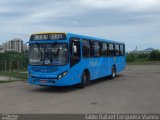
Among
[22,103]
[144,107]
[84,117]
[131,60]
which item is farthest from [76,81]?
[131,60]

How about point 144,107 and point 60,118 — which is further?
point 144,107

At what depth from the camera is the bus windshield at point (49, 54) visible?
16.1 m

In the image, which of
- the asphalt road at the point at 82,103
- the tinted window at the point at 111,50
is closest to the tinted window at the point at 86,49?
the asphalt road at the point at 82,103

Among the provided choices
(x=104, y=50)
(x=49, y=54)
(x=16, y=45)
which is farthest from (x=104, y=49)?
(x=16, y=45)

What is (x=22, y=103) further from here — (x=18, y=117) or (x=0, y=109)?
(x=18, y=117)

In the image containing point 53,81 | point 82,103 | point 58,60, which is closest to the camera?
point 82,103

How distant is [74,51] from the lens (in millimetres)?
16766

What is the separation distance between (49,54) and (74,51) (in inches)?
51.1

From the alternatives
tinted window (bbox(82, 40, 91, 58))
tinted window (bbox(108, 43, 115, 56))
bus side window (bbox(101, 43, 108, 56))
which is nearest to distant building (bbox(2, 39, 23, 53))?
tinted window (bbox(82, 40, 91, 58))

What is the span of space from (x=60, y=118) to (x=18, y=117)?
1.22 meters

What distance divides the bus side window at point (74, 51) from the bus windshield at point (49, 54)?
16.6 inches

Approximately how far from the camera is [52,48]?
16.3 meters

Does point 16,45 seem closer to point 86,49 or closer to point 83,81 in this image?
point 86,49

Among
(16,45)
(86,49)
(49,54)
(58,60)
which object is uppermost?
(16,45)
